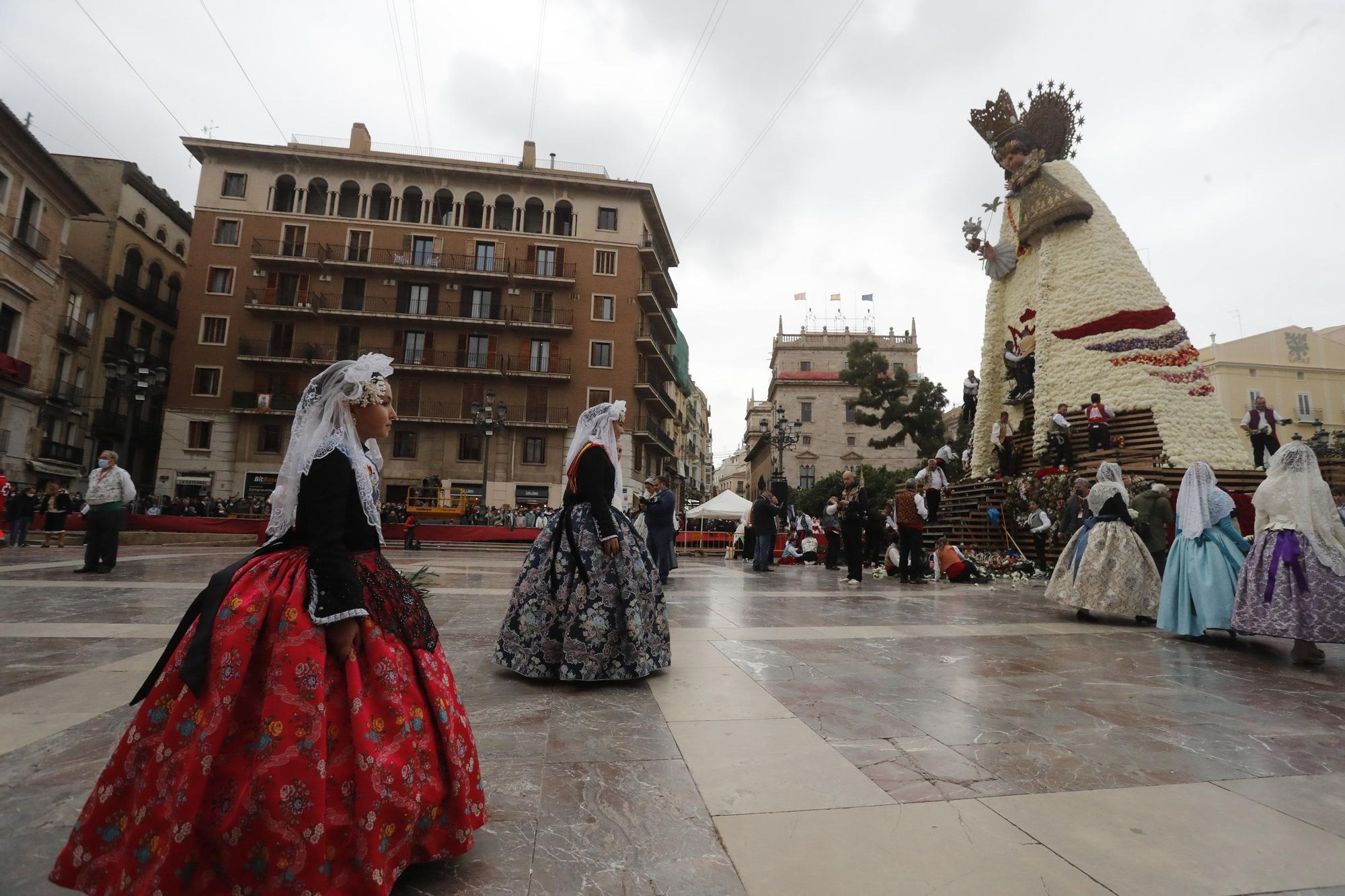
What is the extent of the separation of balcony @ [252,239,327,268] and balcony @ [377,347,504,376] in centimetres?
478

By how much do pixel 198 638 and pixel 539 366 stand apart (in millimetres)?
32507

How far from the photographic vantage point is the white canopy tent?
22.4 meters

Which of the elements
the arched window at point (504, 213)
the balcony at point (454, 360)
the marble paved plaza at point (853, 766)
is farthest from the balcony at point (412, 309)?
the marble paved plaza at point (853, 766)

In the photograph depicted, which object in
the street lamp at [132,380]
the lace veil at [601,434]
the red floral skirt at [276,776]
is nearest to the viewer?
the red floral skirt at [276,776]

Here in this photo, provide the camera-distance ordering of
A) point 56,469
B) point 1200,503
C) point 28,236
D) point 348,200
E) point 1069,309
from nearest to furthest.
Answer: point 1200,503, point 1069,309, point 28,236, point 56,469, point 348,200

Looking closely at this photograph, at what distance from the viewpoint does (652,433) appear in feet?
118

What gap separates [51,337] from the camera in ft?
83.2

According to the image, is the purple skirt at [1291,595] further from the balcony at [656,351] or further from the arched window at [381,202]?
the arched window at [381,202]

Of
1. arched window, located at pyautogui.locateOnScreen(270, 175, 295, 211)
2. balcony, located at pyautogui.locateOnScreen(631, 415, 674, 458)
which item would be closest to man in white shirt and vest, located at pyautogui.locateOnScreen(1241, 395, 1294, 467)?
balcony, located at pyautogui.locateOnScreen(631, 415, 674, 458)

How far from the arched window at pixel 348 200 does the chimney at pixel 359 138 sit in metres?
2.27

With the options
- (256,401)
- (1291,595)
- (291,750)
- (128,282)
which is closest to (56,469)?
(256,401)

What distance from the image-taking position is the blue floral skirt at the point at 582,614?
3.73 m

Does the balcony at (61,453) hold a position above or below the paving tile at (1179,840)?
above

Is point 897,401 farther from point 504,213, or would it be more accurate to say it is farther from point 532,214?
point 504,213
